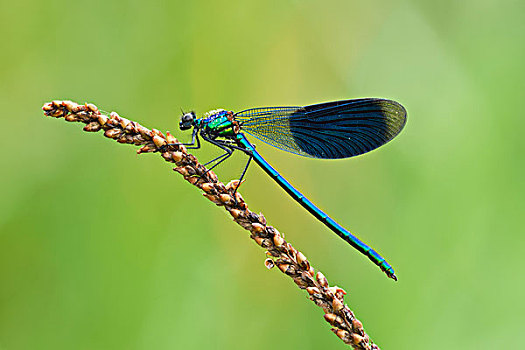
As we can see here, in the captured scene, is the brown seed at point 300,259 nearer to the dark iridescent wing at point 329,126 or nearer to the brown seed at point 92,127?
the brown seed at point 92,127

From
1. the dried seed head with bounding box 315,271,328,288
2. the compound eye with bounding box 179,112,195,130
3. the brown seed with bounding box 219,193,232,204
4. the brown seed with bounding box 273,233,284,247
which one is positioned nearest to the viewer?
the dried seed head with bounding box 315,271,328,288

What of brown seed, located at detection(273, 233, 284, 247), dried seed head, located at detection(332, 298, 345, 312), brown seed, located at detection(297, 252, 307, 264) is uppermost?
brown seed, located at detection(273, 233, 284, 247)

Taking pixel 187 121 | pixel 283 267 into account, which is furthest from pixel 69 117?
pixel 187 121

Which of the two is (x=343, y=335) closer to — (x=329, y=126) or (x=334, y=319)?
(x=334, y=319)

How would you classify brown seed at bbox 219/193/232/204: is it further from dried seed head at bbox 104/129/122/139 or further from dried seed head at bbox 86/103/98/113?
dried seed head at bbox 86/103/98/113

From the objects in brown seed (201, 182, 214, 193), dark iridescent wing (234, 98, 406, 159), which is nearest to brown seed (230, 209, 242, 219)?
brown seed (201, 182, 214, 193)

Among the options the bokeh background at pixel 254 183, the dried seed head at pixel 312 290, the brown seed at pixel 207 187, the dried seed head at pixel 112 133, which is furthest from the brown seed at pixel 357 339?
the bokeh background at pixel 254 183
